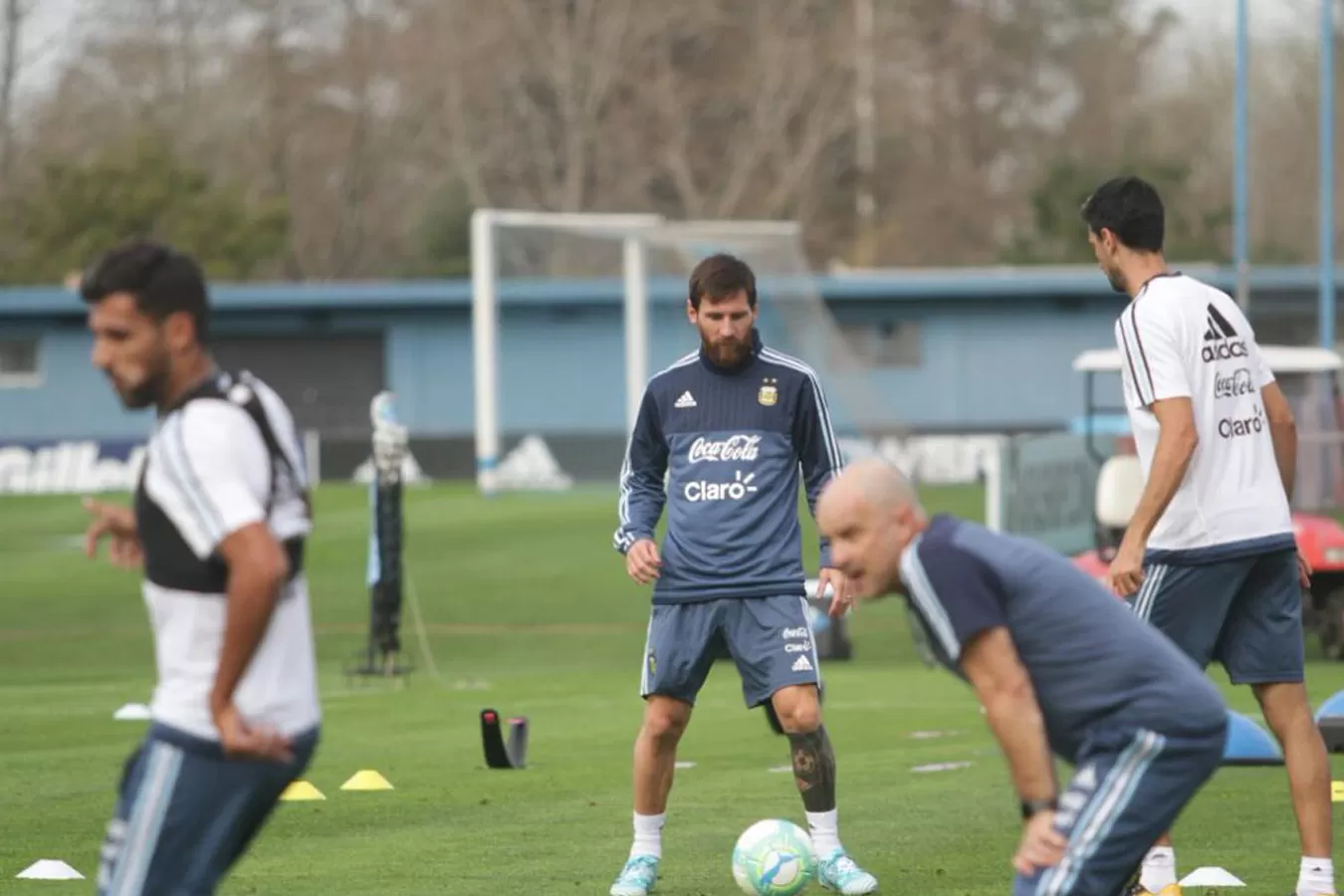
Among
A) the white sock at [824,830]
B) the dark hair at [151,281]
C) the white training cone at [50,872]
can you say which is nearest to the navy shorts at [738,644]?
the white sock at [824,830]

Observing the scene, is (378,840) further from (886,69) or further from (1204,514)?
(886,69)

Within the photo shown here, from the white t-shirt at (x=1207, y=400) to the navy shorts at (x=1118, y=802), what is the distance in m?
1.94

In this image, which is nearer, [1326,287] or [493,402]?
[493,402]

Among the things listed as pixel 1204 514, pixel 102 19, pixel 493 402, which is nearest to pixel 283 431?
pixel 1204 514

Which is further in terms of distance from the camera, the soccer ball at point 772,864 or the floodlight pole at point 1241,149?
the floodlight pole at point 1241,149

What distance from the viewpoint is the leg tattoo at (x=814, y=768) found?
8.18 m

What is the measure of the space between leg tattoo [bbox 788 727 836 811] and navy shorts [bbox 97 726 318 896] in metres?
3.28

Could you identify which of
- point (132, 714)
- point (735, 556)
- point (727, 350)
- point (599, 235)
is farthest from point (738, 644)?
point (599, 235)

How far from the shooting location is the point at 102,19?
61000 millimetres

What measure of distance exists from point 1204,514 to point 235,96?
195 feet

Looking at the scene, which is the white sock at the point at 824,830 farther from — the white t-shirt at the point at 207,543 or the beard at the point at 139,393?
the beard at the point at 139,393

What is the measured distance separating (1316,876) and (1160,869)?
1.51ft

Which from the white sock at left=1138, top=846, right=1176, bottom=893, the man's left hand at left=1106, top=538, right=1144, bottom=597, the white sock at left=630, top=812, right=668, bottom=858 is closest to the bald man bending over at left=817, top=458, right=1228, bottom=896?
the man's left hand at left=1106, top=538, right=1144, bottom=597

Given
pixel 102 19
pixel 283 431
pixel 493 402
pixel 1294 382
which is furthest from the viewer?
pixel 102 19
